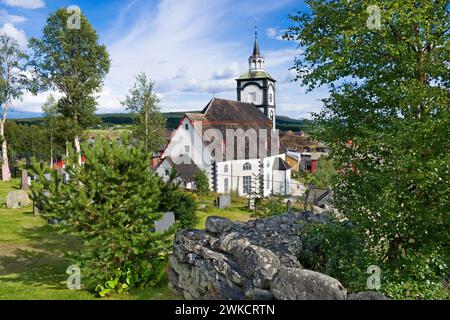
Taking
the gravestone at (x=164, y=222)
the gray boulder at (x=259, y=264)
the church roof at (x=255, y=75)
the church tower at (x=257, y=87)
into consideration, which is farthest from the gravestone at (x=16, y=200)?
the church roof at (x=255, y=75)

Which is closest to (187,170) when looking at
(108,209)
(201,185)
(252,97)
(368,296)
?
(201,185)

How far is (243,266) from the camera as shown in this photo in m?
9.91

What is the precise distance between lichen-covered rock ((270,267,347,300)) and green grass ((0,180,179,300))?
443cm

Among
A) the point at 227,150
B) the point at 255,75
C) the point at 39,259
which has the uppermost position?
the point at 255,75

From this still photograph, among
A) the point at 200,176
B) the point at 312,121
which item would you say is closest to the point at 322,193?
the point at 200,176

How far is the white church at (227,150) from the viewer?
4059cm

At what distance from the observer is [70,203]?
1052cm

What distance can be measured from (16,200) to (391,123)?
994 inches

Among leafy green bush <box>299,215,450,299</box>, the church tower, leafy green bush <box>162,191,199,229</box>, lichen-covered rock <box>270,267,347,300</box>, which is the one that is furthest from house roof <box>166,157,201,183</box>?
lichen-covered rock <box>270,267,347,300</box>

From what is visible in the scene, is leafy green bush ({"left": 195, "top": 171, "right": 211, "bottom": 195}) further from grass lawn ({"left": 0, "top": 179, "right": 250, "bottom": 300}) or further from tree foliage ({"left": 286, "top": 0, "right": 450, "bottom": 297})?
tree foliage ({"left": 286, "top": 0, "right": 450, "bottom": 297})

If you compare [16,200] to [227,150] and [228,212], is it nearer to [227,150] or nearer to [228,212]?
[228,212]
